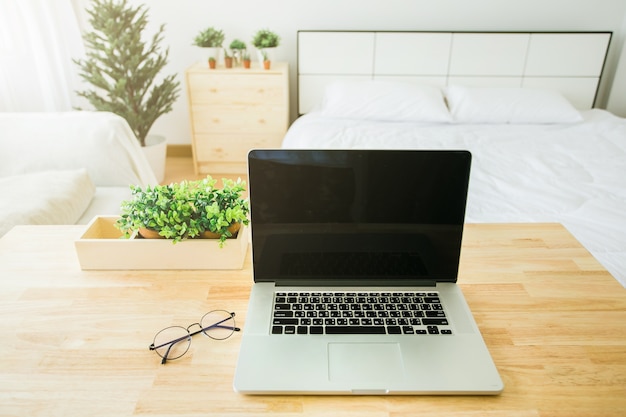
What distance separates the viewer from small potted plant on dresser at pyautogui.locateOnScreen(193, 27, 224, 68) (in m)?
3.02

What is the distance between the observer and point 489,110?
278 centimetres

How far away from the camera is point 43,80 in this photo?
3008 mm

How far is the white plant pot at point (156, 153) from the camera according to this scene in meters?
3.10

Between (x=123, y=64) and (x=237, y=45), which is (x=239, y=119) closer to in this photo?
(x=237, y=45)

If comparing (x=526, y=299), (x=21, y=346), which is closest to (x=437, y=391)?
(x=526, y=299)

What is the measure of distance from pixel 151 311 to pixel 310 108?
8.61ft

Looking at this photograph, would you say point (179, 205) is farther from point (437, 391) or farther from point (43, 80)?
point (43, 80)

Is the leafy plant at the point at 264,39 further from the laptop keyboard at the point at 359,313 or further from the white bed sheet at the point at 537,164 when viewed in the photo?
the laptop keyboard at the point at 359,313

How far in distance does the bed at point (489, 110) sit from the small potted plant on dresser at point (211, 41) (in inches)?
22.2

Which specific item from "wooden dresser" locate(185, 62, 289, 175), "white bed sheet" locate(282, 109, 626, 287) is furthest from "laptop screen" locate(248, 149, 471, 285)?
"wooden dresser" locate(185, 62, 289, 175)

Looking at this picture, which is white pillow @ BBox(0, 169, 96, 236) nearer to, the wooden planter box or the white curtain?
the wooden planter box

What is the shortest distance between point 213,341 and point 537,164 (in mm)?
1793

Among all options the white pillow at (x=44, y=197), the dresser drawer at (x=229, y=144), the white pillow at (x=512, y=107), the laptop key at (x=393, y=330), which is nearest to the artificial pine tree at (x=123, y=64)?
the dresser drawer at (x=229, y=144)

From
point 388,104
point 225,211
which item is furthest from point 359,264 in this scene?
point 388,104
